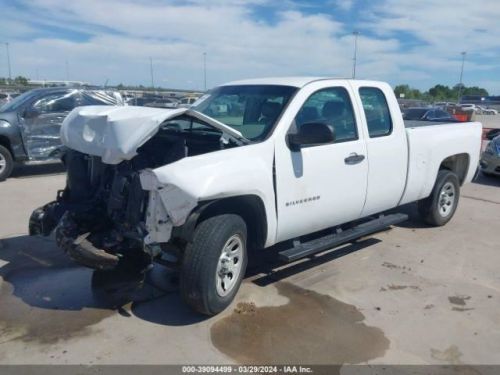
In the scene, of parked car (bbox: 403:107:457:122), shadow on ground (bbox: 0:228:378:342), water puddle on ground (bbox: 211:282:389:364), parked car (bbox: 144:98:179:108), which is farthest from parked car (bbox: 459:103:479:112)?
water puddle on ground (bbox: 211:282:389:364)

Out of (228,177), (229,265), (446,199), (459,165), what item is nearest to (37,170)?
(229,265)

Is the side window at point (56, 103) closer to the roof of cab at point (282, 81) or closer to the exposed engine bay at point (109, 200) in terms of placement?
the exposed engine bay at point (109, 200)

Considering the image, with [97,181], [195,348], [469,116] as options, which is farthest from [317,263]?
[469,116]

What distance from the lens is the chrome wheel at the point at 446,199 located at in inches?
268

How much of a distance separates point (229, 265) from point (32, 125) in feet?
25.0

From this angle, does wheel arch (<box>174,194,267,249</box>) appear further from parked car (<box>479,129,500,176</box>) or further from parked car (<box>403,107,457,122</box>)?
parked car (<box>403,107,457,122</box>)

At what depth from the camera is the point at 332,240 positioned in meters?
4.95

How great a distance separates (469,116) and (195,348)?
29237mm

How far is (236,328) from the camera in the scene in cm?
389

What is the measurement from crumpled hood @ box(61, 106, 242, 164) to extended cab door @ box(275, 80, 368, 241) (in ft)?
2.09

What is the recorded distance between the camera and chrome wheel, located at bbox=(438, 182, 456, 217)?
6809mm

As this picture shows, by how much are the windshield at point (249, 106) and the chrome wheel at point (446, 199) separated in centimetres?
328

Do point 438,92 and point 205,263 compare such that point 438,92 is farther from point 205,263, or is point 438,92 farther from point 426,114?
point 205,263

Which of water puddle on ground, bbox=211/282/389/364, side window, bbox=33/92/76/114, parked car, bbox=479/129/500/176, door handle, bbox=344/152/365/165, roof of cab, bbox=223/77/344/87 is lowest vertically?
water puddle on ground, bbox=211/282/389/364
